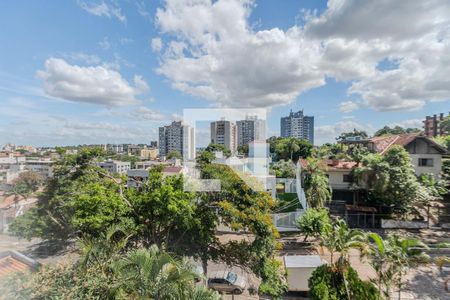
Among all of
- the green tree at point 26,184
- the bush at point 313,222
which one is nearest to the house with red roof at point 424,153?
the bush at point 313,222

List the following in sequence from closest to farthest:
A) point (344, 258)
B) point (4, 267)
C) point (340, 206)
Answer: point (4, 267) < point (344, 258) < point (340, 206)

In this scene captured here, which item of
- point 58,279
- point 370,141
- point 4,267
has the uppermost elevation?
point 370,141

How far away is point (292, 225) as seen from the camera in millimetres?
12328

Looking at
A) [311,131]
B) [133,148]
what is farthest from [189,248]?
[133,148]

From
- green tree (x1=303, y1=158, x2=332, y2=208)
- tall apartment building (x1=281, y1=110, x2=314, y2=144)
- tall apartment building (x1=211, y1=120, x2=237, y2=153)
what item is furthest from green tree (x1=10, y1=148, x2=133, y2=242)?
tall apartment building (x1=281, y1=110, x2=314, y2=144)

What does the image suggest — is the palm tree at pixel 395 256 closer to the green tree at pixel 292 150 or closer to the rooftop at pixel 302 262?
the rooftop at pixel 302 262

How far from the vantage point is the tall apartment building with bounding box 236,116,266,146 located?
7.71m

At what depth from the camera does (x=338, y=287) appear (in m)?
6.31

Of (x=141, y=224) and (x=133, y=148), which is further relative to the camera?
(x=133, y=148)

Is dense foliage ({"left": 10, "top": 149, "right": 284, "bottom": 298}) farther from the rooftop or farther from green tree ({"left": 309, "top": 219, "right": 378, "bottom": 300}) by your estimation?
green tree ({"left": 309, "top": 219, "right": 378, "bottom": 300})

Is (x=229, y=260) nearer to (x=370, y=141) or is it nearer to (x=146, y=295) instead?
(x=146, y=295)

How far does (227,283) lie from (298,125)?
64942mm

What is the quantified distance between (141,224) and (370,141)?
20.3 meters

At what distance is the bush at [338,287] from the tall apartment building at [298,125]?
6105 centimetres
